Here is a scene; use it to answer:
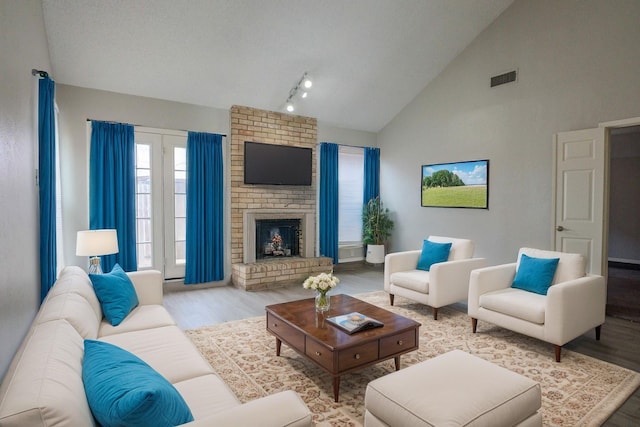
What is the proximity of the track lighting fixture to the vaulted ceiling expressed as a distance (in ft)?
0.28

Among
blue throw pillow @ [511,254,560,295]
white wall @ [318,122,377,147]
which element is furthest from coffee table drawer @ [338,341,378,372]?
white wall @ [318,122,377,147]

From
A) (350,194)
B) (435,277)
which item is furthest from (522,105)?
(350,194)

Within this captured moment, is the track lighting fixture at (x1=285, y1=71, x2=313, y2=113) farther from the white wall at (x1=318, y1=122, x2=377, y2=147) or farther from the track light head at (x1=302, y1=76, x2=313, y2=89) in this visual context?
the white wall at (x1=318, y1=122, x2=377, y2=147)

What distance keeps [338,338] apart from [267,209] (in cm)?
366

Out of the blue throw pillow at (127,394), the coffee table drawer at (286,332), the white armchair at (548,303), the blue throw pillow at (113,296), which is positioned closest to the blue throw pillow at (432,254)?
the white armchair at (548,303)

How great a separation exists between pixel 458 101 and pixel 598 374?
4.28 meters

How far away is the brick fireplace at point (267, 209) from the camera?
221 inches

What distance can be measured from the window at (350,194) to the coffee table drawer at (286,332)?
3.98 metres

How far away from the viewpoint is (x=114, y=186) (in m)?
4.79

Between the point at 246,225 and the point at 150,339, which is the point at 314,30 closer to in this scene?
the point at 246,225

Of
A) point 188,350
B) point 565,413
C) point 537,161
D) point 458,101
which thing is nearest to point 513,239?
point 537,161

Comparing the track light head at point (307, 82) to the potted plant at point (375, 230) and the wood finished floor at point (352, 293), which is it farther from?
the wood finished floor at point (352, 293)

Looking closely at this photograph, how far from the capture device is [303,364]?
297 cm

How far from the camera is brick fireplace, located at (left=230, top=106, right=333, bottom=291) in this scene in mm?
5625
